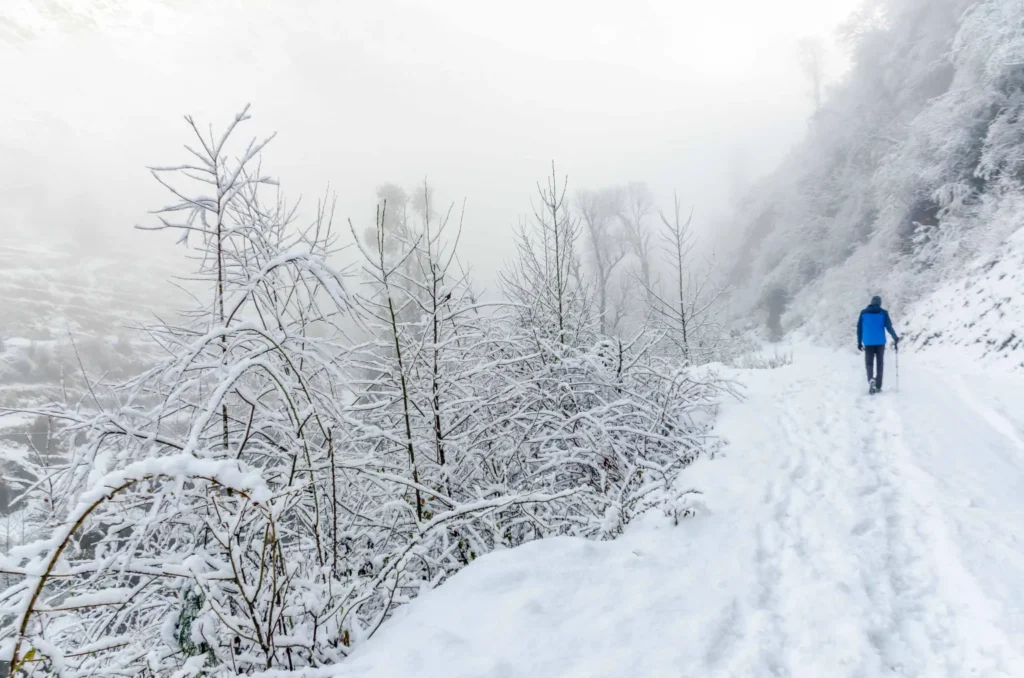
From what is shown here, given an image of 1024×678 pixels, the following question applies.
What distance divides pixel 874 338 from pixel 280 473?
912cm

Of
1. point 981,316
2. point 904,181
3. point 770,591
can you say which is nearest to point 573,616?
point 770,591

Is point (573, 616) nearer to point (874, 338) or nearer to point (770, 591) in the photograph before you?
A: point (770, 591)

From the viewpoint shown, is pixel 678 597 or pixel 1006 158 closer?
pixel 678 597

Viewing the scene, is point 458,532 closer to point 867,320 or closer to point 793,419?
point 793,419

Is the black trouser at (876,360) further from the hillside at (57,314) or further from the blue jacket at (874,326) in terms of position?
the hillside at (57,314)

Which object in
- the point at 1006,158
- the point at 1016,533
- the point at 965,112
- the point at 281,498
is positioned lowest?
the point at 1016,533

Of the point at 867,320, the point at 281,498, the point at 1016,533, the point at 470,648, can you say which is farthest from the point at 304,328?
the point at 867,320

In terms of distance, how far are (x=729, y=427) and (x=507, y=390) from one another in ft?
11.7

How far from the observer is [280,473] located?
8.04 ft

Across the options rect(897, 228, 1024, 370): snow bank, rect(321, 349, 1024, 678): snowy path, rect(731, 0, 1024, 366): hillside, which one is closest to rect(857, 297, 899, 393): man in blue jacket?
rect(897, 228, 1024, 370): snow bank

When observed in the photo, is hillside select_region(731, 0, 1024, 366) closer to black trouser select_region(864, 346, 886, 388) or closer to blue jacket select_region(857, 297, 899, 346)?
blue jacket select_region(857, 297, 899, 346)

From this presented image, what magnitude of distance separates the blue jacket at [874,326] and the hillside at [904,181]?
231 centimetres

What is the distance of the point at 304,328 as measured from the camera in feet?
9.82

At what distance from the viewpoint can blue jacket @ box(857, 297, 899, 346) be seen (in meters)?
7.98
